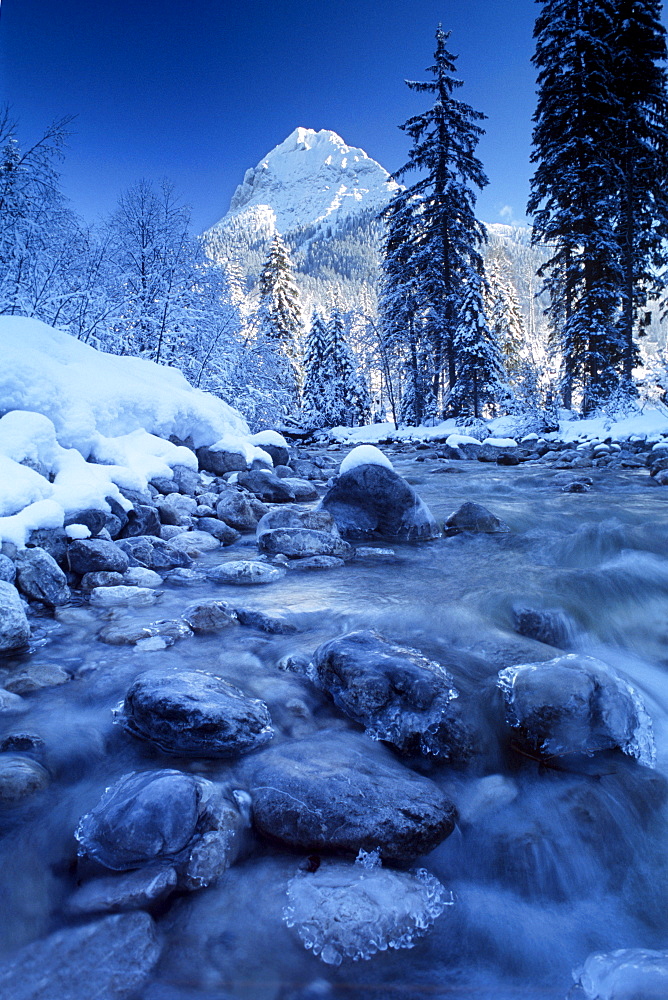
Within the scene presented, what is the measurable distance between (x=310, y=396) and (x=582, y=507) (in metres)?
30.0

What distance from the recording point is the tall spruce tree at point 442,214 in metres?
22.7

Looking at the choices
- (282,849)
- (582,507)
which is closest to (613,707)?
(282,849)

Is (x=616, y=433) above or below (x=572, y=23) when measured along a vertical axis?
below

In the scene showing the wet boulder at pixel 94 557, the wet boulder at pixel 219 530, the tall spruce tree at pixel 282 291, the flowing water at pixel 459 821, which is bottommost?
the flowing water at pixel 459 821

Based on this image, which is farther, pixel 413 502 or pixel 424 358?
pixel 424 358

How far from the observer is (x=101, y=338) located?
37.9 feet

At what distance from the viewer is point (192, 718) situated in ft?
6.98

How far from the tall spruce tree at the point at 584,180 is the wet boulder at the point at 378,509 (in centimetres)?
1442

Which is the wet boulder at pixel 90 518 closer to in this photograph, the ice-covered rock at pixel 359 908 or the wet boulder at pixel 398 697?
the wet boulder at pixel 398 697

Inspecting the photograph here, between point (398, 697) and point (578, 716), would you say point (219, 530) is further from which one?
point (578, 716)

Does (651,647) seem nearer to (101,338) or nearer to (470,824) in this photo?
(470,824)

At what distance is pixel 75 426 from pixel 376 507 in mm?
3737

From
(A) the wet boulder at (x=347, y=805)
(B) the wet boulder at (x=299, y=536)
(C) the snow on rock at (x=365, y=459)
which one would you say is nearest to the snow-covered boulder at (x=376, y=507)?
(C) the snow on rock at (x=365, y=459)

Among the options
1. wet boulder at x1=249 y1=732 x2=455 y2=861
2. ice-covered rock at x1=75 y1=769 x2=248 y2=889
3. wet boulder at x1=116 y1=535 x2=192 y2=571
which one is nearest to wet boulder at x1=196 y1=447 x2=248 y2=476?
wet boulder at x1=116 y1=535 x2=192 y2=571
